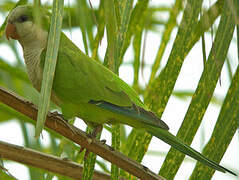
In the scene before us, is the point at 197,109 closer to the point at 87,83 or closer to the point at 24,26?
the point at 87,83

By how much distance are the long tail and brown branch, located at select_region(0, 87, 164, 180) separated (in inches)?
5.5

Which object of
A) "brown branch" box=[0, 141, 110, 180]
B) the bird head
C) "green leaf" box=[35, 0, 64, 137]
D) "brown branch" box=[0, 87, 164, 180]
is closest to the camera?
"green leaf" box=[35, 0, 64, 137]

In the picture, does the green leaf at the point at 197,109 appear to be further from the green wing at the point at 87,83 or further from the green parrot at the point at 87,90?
the green wing at the point at 87,83

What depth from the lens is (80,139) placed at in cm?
123

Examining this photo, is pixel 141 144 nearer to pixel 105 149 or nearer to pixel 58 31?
pixel 105 149

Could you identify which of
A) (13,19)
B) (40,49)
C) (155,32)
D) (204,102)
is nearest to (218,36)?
(204,102)

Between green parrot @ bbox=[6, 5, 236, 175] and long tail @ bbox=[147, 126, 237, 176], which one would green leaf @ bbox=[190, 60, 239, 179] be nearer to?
long tail @ bbox=[147, 126, 237, 176]

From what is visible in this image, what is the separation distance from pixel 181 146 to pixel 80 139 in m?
0.32

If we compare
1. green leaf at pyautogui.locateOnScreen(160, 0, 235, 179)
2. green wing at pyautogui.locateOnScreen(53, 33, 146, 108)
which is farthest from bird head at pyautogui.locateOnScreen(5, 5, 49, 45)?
green leaf at pyautogui.locateOnScreen(160, 0, 235, 179)

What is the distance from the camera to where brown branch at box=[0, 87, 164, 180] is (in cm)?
106

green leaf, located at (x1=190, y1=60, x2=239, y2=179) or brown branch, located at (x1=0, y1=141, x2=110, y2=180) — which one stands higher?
green leaf, located at (x1=190, y1=60, x2=239, y2=179)

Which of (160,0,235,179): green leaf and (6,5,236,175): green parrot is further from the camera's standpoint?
(6,5,236,175): green parrot

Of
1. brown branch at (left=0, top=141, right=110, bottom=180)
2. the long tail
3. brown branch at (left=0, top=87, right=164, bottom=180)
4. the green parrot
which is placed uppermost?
the green parrot

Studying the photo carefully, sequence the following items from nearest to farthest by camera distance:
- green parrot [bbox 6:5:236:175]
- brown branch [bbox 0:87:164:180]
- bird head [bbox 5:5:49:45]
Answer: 1. brown branch [bbox 0:87:164:180]
2. green parrot [bbox 6:5:236:175]
3. bird head [bbox 5:5:49:45]
